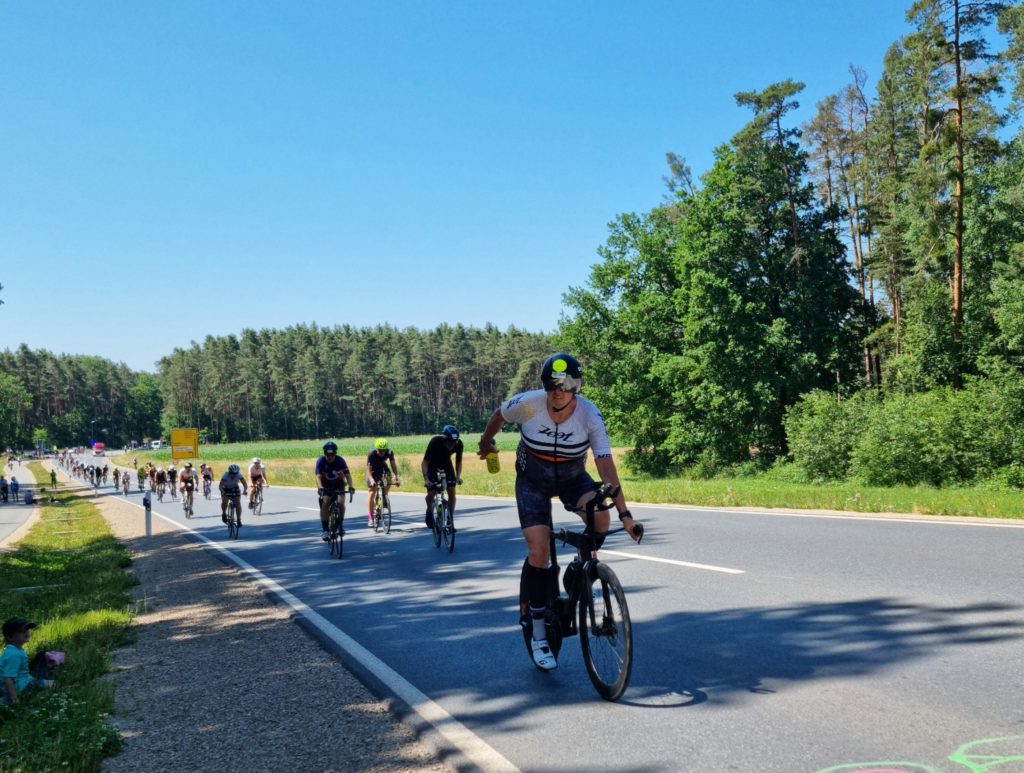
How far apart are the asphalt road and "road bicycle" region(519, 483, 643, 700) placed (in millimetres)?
176

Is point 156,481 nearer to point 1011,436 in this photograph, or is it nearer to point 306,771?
point 1011,436

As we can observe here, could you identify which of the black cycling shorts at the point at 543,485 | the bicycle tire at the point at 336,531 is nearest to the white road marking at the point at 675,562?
the black cycling shorts at the point at 543,485

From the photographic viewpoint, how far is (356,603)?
8.43m

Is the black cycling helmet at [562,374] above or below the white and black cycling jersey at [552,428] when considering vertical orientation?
above

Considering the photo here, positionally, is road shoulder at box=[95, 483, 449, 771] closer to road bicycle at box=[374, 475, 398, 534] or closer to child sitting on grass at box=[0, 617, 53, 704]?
child sitting on grass at box=[0, 617, 53, 704]

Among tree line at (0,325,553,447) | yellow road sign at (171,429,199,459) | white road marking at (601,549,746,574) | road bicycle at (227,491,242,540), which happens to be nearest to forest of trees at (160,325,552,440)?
tree line at (0,325,553,447)

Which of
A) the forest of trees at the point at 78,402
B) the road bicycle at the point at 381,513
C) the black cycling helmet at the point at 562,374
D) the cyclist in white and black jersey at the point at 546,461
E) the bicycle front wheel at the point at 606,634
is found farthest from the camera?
the forest of trees at the point at 78,402

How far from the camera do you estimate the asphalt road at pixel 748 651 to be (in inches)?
145

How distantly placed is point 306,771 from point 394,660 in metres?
2.05

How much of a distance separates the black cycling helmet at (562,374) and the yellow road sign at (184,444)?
2222 inches

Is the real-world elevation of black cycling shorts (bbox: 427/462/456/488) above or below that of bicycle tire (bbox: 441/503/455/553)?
above

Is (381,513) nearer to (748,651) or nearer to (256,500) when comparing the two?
(256,500)

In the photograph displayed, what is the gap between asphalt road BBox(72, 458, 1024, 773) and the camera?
145 inches

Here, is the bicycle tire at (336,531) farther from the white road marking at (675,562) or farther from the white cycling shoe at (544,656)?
the white cycling shoe at (544,656)
